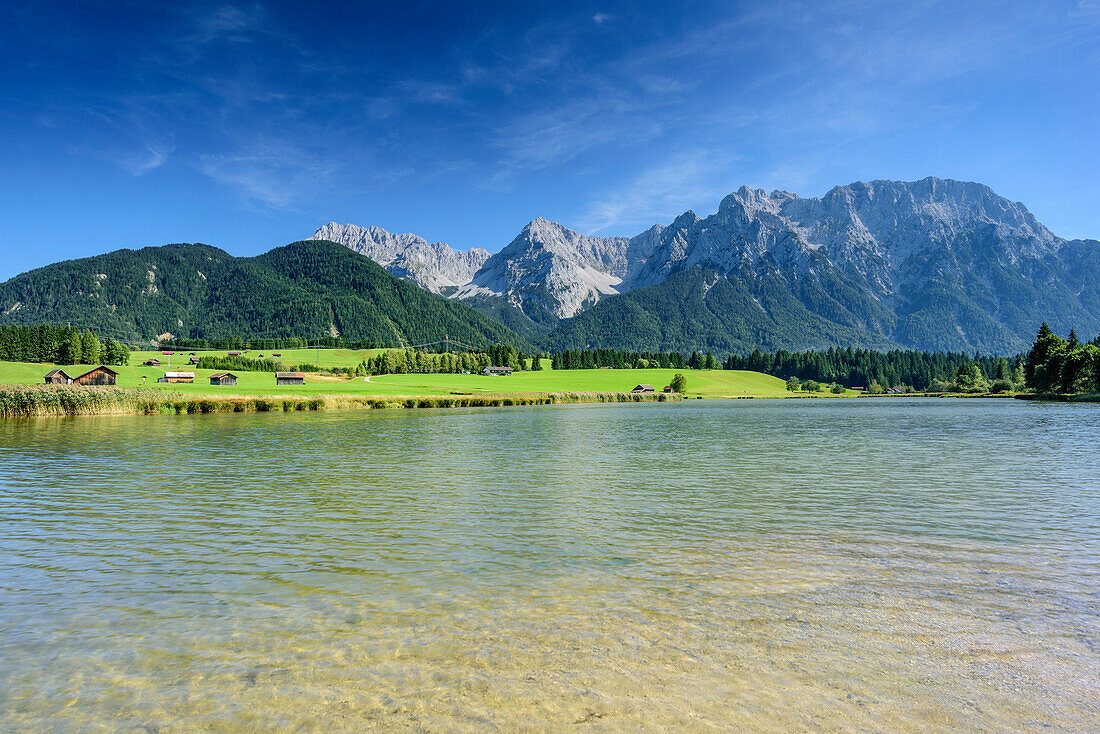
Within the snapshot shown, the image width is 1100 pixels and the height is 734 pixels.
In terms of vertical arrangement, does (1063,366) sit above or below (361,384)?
above

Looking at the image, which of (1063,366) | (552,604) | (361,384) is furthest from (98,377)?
(1063,366)

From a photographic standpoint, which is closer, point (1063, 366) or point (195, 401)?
point (195, 401)

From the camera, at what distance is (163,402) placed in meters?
83.0

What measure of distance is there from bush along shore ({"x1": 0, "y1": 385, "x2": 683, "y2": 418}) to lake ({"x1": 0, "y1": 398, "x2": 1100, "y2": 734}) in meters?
59.6

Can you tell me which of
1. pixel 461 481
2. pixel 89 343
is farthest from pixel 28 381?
pixel 461 481

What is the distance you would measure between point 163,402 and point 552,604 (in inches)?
3577

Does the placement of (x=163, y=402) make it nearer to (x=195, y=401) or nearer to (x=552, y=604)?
(x=195, y=401)

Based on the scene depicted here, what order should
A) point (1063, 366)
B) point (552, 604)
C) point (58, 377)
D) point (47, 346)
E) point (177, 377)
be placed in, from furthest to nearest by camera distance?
point (47, 346) → point (177, 377) → point (1063, 366) → point (58, 377) → point (552, 604)

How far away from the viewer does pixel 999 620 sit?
9.91m

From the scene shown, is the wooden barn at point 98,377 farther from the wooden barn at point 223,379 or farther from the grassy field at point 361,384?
the wooden barn at point 223,379

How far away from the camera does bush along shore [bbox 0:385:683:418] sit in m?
71.8

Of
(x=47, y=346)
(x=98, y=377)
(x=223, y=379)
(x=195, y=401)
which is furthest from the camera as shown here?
(x=47, y=346)

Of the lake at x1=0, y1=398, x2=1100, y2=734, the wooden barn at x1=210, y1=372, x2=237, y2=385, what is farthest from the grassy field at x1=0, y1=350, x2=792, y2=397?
the lake at x1=0, y1=398, x2=1100, y2=734

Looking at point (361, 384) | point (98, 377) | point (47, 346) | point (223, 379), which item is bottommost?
point (361, 384)
